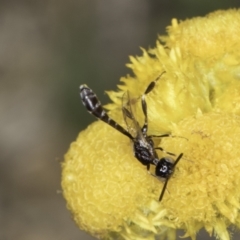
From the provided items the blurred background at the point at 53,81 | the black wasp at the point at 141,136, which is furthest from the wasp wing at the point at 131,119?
the blurred background at the point at 53,81

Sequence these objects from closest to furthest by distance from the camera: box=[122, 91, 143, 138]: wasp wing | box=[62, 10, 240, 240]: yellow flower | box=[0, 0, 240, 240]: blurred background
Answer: box=[62, 10, 240, 240]: yellow flower < box=[122, 91, 143, 138]: wasp wing < box=[0, 0, 240, 240]: blurred background

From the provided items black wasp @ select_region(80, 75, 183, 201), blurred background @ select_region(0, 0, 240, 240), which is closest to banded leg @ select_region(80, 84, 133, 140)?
black wasp @ select_region(80, 75, 183, 201)

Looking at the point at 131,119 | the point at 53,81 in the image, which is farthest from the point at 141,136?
the point at 53,81

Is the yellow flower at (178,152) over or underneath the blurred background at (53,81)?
underneath

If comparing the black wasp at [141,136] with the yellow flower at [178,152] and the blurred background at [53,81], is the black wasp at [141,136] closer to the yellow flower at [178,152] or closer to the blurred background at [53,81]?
the yellow flower at [178,152]

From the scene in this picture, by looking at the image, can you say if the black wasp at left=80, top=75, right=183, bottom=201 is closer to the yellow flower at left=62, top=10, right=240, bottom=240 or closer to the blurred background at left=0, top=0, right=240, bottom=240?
the yellow flower at left=62, top=10, right=240, bottom=240

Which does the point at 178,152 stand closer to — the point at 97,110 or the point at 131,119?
the point at 131,119

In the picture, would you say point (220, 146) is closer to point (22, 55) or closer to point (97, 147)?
point (97, 147)

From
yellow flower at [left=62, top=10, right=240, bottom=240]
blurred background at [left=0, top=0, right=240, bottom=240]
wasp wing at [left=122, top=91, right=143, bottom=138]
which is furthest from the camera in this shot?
blurred background at [left=0, top=0, right=240, bottom=240]
